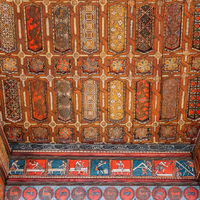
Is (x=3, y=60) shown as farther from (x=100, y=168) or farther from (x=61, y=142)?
(x=100, y=168)

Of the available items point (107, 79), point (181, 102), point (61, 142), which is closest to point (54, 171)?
point (61, 142)

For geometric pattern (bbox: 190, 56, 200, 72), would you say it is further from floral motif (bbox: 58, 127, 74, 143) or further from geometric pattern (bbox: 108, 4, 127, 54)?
floral motif (bbox: 58, 127, 74, 143)

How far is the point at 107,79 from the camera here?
10219mm

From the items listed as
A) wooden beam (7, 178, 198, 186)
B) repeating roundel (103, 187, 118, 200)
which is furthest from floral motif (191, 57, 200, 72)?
repeating roundel (103, 187, 118, 200)

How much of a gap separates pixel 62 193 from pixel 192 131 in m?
4.48

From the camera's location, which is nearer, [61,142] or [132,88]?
[132,88]

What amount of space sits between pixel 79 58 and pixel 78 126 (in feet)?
7.28

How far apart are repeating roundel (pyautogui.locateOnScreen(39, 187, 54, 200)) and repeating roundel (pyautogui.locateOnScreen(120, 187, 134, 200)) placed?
212 cm

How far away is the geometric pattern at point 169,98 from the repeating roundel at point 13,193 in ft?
16.3

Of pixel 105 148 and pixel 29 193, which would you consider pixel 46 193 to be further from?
pixel 105 148

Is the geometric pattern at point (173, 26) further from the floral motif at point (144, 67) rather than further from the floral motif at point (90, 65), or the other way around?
the floral motif at point (90, 65)

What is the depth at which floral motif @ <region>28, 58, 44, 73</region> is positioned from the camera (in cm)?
998

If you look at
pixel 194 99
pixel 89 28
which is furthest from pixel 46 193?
pixel 194 99

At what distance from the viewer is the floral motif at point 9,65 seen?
32.6ft
